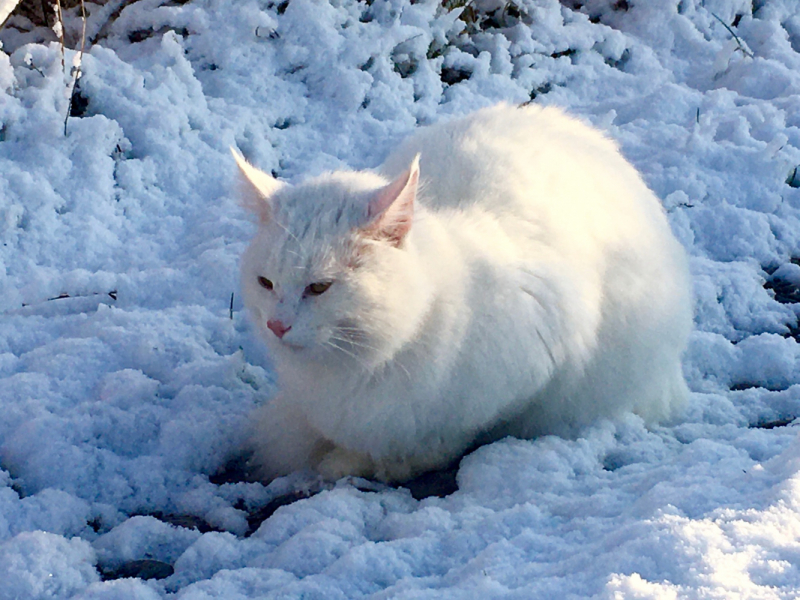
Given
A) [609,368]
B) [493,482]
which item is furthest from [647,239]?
[493,482]

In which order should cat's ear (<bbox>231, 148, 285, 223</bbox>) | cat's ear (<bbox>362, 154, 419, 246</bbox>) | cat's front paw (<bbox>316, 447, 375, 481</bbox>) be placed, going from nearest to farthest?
cat's ear (<bbox>362, 154, 419, 246</bbox>), cat's ear (<bbox>231, 148, 285, 223</bbox>), cat's front paw (<bbox>316, 447, 375, 481</bbox>)

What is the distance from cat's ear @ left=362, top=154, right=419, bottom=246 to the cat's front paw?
0.82 metres

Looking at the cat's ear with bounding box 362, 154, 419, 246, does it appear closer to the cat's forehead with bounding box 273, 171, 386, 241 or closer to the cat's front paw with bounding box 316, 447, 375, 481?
the cat's forehead with bounding box 273, 171, 386, 241

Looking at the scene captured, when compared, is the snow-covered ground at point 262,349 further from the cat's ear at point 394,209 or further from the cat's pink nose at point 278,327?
the cat's ear at point 394,209

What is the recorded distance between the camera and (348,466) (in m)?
2.80

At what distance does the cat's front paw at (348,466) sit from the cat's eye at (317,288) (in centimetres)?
69

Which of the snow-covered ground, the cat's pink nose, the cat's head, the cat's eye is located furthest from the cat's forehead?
the snow-covered ground

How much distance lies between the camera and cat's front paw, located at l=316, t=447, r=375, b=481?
2791mm

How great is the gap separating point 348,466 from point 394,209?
96cm

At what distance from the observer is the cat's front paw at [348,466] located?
2.79 meters

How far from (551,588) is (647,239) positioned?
174cm

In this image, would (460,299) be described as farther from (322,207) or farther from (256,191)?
(256,191)

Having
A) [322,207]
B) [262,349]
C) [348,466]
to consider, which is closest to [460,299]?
[322,207]

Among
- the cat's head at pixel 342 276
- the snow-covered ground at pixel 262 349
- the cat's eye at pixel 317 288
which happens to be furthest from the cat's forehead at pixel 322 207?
the snow-covered ground at pixel 262 349
